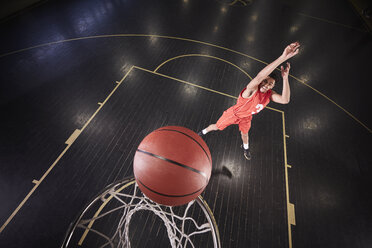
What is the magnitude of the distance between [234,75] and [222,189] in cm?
342

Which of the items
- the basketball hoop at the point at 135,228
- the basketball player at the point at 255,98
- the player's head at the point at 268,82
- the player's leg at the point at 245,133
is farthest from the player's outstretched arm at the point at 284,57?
the basketball hoop at the point at 135,228

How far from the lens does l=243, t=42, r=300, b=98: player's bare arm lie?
6.32ft

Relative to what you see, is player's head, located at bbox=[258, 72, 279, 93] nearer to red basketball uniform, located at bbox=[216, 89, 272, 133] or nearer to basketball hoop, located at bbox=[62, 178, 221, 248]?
red basketball uniform, located at bbox=[216, 89, 272, 133]

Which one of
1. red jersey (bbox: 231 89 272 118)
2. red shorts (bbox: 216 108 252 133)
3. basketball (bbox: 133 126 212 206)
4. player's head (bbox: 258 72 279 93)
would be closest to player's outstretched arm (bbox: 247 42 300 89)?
player's head (bbox: 258 72 279 93)

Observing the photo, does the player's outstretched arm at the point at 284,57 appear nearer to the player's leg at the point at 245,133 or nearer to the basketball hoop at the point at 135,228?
the player's leg at the point at 245,133

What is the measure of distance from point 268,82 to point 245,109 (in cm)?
63

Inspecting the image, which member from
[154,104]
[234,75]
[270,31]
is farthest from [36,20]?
[270,31]

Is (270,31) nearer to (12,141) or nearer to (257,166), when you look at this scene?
A: (257,166)

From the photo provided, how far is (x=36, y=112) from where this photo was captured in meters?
3.83

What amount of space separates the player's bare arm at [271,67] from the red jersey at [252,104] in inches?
3.7

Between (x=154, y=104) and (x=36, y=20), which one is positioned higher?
(x=36, y=20)

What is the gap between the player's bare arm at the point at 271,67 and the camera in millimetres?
1925

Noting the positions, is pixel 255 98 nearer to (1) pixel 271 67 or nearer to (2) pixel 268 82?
(2) pixel 268 82

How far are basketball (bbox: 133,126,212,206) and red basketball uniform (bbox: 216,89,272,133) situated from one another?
178cm
